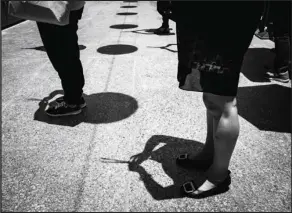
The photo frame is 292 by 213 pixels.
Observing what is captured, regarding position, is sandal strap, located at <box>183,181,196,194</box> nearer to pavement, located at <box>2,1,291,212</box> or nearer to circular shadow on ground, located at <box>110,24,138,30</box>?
pavement, located at <box>2,1,291,212</box>

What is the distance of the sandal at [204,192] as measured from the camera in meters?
1.60

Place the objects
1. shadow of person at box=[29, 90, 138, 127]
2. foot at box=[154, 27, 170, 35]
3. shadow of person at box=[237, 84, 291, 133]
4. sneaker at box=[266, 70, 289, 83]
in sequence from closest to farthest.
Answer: shadow of person at box=[237, 84, 291, 133] → shadow of person at box=[29, 90, 138, 127] → sneaker at box=[266, 70, 289, 83] → foot at box=[154, 27, 170, 35]

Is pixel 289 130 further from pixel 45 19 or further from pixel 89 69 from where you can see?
pixel 89 69

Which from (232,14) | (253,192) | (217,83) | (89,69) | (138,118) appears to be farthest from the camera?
(89,69)

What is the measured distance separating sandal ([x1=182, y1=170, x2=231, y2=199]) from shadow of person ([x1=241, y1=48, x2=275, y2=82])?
243 centimetres

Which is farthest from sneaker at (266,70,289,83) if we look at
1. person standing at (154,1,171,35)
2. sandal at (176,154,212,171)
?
person standing at (154,1,171,35)

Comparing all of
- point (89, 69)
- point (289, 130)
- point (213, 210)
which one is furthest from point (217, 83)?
point (89, 69)

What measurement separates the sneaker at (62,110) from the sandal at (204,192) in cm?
164

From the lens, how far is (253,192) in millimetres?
1651

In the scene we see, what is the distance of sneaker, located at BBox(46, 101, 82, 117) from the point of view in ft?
8.75

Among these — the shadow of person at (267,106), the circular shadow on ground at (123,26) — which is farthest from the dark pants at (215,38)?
the circular shadow on ground at (123,26)

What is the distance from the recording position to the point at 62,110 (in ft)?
8.75

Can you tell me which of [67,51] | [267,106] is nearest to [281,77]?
[267,106]

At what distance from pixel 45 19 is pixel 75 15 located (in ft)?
2.59
